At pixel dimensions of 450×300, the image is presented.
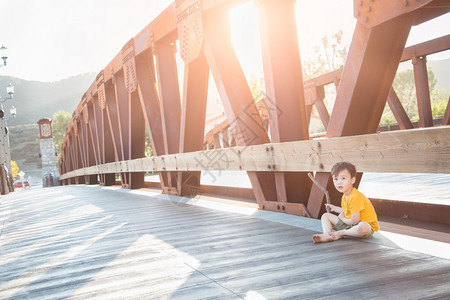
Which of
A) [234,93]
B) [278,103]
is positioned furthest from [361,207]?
[234,93]

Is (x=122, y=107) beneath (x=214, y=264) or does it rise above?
above

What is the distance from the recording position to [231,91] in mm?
5020

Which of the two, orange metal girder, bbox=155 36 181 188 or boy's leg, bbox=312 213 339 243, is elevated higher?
orange metal girder, bbox=155 36 181 188

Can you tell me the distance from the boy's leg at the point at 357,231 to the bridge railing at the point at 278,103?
0.38 meters

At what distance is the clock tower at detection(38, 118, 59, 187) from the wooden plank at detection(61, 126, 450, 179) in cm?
3427

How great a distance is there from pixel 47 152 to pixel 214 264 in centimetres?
3779

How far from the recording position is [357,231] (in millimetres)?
2938

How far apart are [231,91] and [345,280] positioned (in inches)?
125

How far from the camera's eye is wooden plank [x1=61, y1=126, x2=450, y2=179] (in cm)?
250

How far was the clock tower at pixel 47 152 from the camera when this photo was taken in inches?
1448

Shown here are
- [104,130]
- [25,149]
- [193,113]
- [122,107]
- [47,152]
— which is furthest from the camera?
[25,149]

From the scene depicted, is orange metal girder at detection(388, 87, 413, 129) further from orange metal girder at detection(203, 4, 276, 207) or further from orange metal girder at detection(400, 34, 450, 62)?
orange metal girder at detection(203, 4, 276, 207)

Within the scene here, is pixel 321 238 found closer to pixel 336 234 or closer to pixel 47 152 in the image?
pixel 336 234

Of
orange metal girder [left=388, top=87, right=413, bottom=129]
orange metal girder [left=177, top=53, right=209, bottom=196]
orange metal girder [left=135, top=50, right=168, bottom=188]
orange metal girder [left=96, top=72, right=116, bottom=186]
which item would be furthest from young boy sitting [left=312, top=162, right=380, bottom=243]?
orange metal girder [left=96, top=72, right=116, bottom=186]
